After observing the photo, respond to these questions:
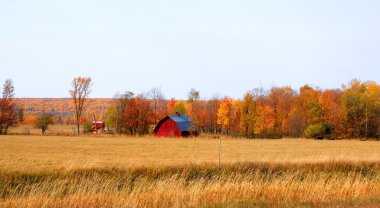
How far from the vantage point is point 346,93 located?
8681 cm

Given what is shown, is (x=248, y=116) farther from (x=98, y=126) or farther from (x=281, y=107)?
(x=98, y=126)

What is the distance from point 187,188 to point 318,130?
232 feet

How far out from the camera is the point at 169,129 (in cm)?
8325

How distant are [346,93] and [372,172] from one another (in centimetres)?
6805

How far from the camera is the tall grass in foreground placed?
1227cm

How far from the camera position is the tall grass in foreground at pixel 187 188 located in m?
12.3

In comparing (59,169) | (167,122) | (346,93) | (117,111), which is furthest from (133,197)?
(117,111)

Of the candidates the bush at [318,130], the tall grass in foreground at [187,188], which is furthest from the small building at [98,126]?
the tall grass in foreground at [187,188]

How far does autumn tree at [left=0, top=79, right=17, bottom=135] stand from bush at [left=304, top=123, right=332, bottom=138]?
5664 cm

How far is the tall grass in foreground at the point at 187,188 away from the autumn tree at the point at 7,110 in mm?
67877

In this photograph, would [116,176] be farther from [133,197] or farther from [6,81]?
[6,81]

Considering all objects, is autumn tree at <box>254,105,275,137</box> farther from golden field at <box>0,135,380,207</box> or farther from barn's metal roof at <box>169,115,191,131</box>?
golden field at <box>0,135,380,207</box>

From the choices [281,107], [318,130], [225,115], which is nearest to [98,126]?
[225,115]

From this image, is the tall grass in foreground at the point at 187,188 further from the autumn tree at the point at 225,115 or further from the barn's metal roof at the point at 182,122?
the autumn tree at the point at 225,115
